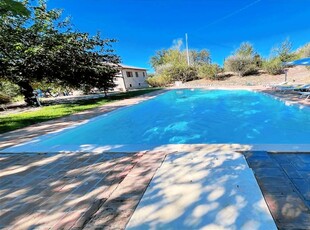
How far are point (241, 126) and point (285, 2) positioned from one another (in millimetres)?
20075

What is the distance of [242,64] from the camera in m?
26.2

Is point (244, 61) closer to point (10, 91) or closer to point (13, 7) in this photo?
point (13, 7)

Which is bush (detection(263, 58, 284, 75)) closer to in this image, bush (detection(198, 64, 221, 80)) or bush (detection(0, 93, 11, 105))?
bush (detection(198, 64, 221, 80))

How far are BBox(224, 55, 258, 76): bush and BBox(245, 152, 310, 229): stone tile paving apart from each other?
84.4ft

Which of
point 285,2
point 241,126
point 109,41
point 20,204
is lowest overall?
point 241,126

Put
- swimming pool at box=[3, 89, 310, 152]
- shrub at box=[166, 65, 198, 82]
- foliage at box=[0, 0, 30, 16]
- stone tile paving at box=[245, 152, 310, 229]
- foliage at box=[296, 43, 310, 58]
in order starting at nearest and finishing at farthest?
1. stone tile paving at box=[245, 152, 310, 229]
2. foliage at box=[0, 0, 30, 16]
3. swimming pool at box=[3, 89, 310, 152]
4. foliage at box=[296, 43, 310, 58]
5. shrub at box=[166, 65, 198, 82]

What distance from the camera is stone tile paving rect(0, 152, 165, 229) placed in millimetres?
2203

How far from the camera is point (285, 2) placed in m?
20.0

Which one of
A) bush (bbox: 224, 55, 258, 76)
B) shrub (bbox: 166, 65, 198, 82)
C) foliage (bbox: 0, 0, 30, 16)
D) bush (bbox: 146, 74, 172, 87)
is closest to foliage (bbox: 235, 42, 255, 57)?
bush (bbox: 224, 55, 258, 76)

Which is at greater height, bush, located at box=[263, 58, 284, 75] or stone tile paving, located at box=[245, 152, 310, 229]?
bush, located at box=[263, 58, 284, 75]

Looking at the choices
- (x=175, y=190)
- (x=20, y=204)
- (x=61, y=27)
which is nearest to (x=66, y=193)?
(x=20, y=204)

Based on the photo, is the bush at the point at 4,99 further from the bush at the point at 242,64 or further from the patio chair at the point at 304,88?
the bush at the point at 242,64

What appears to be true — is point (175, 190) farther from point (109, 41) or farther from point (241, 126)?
point (109, 41)

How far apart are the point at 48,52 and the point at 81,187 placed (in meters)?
11.1
